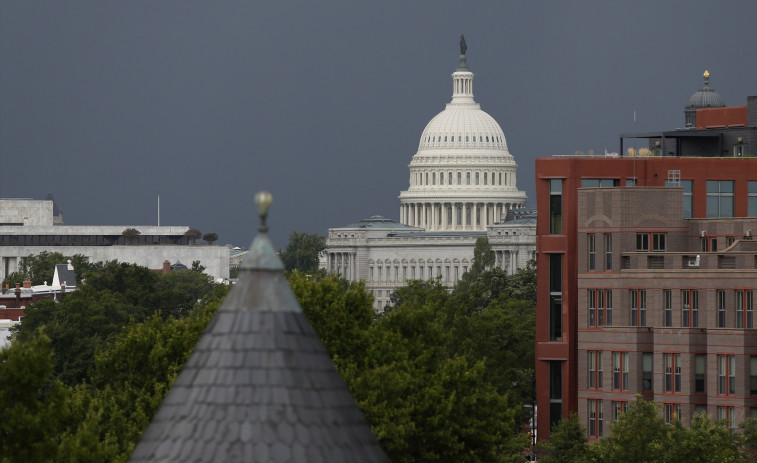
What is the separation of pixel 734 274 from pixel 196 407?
66743 mm

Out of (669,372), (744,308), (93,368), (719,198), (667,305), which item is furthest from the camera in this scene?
(719,198)

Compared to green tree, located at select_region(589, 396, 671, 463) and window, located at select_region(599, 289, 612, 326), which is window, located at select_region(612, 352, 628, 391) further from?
green tree, located at select_region(589, 396, 671, 463)

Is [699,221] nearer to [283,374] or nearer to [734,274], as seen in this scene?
[734,274]

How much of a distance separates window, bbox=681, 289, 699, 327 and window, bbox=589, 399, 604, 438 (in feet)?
19.2

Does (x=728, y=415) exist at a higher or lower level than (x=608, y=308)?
lower

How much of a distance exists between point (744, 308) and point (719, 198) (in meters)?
16.2

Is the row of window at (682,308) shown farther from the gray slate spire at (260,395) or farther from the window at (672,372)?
the gray slate spire at (260,395)

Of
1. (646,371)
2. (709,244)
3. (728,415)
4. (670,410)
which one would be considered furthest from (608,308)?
(728,415)

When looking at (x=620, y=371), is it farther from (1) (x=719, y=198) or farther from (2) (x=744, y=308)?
(1) (x=719, y=198)

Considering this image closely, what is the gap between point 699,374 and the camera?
77062 millimetres

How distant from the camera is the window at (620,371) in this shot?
8125 cm

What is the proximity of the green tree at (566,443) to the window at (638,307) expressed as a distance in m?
5.06

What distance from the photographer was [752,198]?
9269 cm

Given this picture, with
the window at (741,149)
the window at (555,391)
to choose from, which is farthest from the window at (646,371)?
the window at (741,149)
